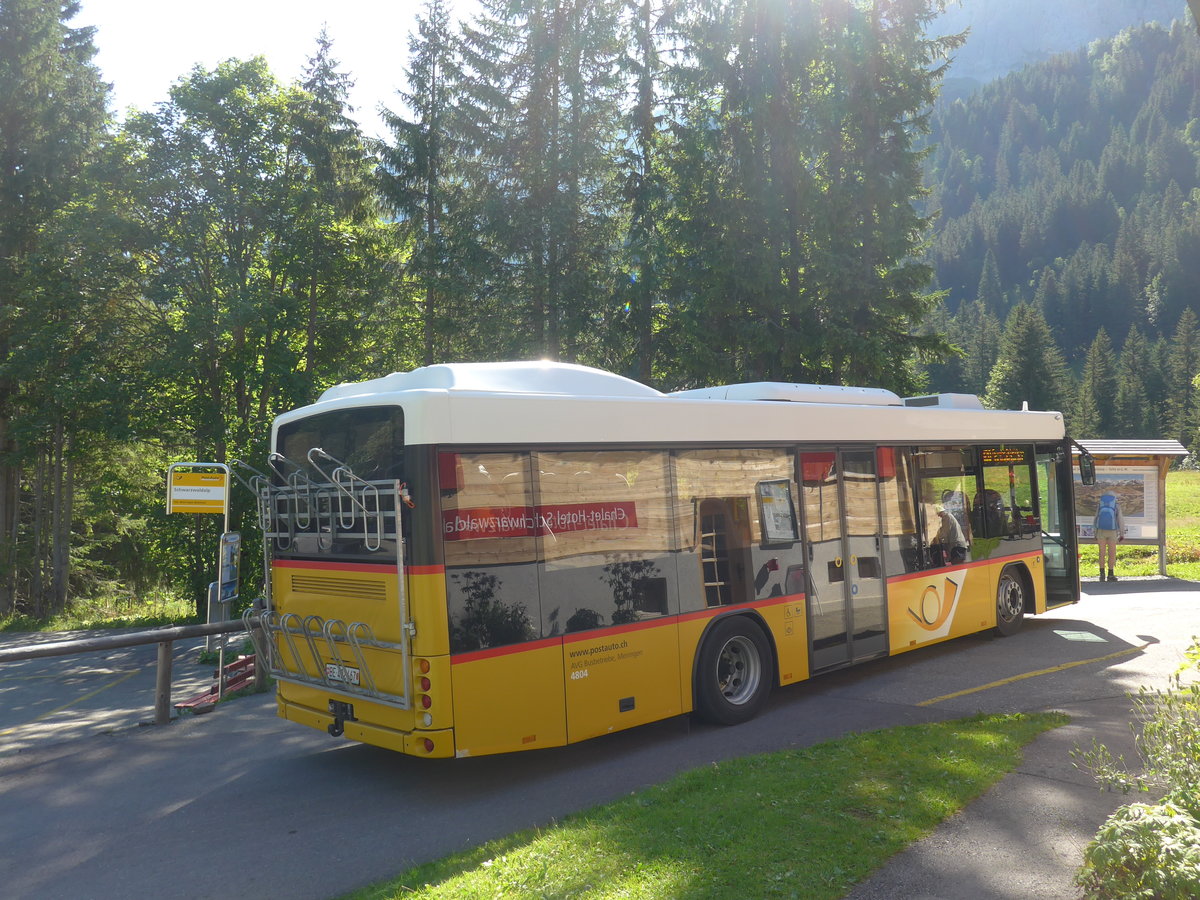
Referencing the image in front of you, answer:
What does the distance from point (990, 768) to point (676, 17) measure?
2056 centimetres

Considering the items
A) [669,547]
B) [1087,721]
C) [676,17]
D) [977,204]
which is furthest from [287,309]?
[977,204]

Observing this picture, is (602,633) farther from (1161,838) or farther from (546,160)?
(546,160)

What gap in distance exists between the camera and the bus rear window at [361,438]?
6.55 meters

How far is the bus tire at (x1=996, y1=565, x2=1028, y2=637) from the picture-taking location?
39.4 ft

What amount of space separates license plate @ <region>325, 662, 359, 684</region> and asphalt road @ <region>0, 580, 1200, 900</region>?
854mm

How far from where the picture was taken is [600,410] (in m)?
7.37

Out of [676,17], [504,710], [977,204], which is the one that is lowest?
[504,710]

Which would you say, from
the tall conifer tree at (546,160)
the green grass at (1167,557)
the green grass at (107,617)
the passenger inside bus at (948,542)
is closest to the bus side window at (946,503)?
the passenger inside bus at (948,542)

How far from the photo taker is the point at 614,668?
283 inches

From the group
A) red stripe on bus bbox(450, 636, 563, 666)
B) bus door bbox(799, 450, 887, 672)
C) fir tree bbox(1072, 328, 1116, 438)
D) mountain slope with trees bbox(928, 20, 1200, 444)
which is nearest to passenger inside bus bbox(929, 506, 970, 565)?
bus door bbox(799, 450, 887, 672)

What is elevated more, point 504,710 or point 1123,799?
point 504,710

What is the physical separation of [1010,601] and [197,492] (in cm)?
1089

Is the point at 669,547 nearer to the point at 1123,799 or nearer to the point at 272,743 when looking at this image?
the point at 1123,799

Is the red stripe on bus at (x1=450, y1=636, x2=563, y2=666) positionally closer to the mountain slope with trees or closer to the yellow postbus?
the yellow postbus
